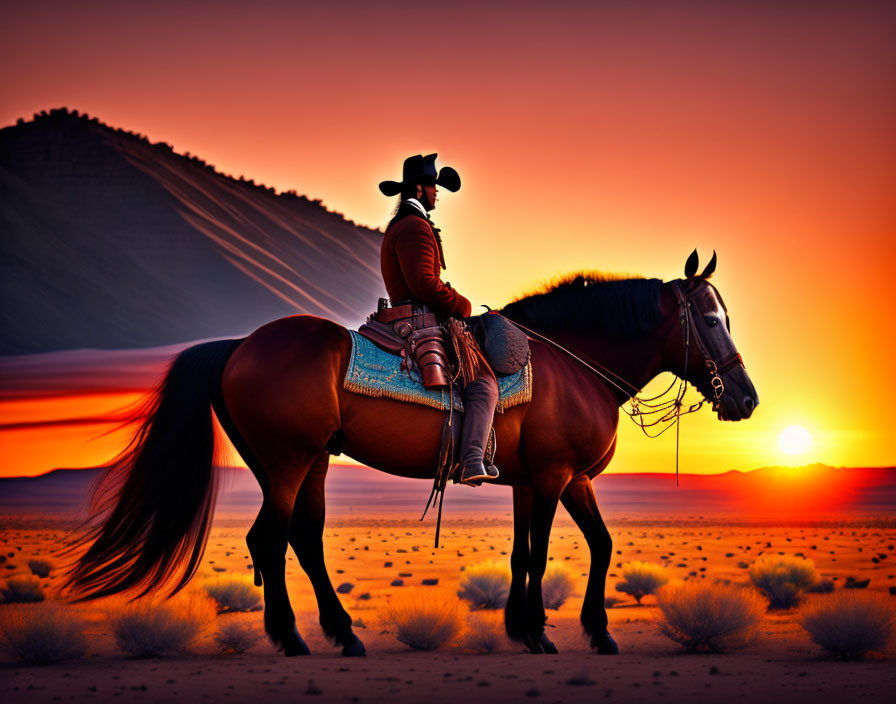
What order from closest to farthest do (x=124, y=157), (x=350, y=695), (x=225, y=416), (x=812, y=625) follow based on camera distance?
1. (x=350, y=695)
2. (x=225, y=416)
3. (x=812, y=625)
4. (x=124, y=157)

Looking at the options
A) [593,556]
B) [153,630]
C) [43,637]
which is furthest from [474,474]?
[43,637]

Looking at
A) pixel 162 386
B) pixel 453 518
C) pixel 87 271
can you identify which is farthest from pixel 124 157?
pixel 162 386

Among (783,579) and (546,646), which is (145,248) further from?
(546,646)

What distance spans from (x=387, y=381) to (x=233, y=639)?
3.19 metres

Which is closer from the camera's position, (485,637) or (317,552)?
(317,552)

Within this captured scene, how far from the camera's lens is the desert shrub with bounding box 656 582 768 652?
9.68m

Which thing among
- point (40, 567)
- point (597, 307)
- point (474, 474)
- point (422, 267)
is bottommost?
point (40, 567)

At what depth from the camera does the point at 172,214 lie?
144250mm

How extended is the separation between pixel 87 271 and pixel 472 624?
118578mm

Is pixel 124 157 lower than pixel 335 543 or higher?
higher

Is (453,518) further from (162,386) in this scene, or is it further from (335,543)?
(162,386)

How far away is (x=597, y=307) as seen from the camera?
966cm

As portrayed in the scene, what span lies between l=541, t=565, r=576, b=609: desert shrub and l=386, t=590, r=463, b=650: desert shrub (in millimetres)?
5646

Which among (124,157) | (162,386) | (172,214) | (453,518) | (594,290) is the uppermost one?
(124,157)
